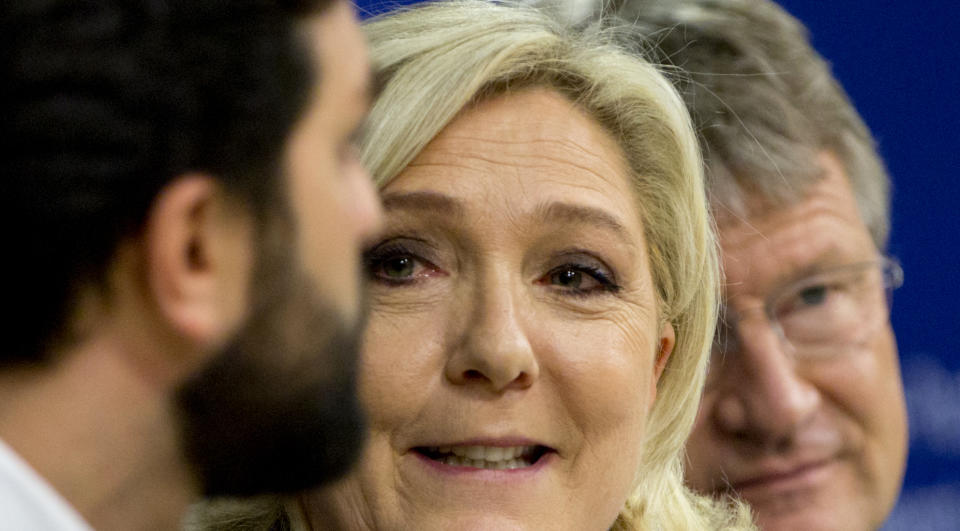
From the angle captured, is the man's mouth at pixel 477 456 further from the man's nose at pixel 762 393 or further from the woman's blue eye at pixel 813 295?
the woman's blue eye at pixel 813 295

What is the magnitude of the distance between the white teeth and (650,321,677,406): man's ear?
466 millimetres

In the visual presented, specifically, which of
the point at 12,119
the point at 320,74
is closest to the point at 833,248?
the point at 320,74

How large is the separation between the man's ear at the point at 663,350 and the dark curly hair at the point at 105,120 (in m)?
1.48

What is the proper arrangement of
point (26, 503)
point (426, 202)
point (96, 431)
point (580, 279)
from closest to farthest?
point (26, 503), point (96, 431), point (426, 202), point (580, 279)

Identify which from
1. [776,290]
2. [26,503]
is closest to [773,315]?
[776,290]

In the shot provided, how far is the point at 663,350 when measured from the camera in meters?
2.60

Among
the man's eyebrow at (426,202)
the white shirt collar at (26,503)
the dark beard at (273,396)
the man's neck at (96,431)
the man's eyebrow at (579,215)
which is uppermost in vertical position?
the man's eyebrow at (579,215)

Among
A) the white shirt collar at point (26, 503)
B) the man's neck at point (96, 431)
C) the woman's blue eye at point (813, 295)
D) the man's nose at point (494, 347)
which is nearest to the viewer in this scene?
the white shirt collar at point (26, 503)

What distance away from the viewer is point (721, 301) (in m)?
2.97

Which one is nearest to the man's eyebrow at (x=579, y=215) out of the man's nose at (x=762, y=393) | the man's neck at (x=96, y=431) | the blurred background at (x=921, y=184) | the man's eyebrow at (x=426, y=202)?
the man's eyebrow at (x=426, y=202)

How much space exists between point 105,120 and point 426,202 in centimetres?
108

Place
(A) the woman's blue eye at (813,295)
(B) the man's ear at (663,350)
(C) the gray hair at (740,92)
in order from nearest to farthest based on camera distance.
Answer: (B) the man's ear at (663,350), (C) the gray hair at (740,92), (A) the woman's blue eye at (813,295)

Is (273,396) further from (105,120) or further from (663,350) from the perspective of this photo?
(663,350)

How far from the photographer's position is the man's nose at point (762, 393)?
3.03m
